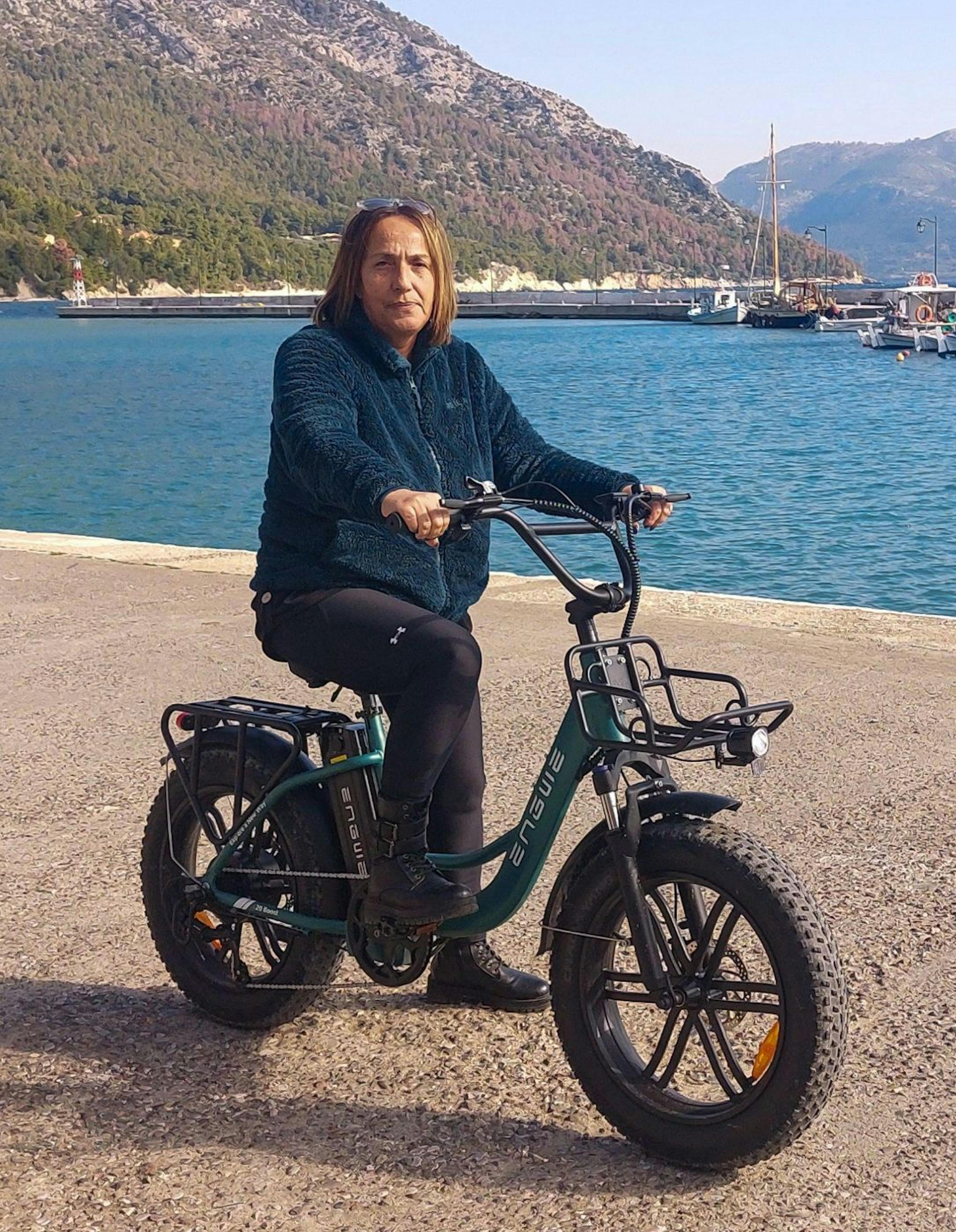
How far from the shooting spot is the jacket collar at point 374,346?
12.0 feet

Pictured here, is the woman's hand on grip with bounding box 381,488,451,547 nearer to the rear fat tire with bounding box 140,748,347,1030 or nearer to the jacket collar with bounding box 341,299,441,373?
the jacket collar with bounding box 341,299,441,373

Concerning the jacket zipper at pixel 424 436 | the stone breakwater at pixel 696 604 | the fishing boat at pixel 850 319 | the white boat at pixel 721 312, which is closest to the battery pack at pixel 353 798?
the jacket zipper at pixel 424 436

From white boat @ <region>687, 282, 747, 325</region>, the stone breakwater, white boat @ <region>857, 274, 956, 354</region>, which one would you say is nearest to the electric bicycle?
the stone breakwater

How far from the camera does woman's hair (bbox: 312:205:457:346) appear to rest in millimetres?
3641

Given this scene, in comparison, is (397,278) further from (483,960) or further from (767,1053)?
(767,1053)

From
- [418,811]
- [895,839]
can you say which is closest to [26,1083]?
[418,811]

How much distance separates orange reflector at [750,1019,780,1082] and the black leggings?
768 millimetres

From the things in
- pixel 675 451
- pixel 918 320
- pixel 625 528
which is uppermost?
pixel 625 528

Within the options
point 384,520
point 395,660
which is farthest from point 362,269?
point 395,660

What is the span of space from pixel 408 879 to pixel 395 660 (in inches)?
20.2

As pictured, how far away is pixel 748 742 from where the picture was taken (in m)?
3.04

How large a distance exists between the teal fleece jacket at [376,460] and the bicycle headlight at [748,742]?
74 cm

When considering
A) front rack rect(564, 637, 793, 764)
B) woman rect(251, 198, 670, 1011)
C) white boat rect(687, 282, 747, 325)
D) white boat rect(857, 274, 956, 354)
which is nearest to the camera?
front rack rect(564, 637, 793, 764)

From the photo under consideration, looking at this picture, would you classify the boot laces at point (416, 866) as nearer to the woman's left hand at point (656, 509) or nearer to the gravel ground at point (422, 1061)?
the gravel ground at point (422, 1061)
